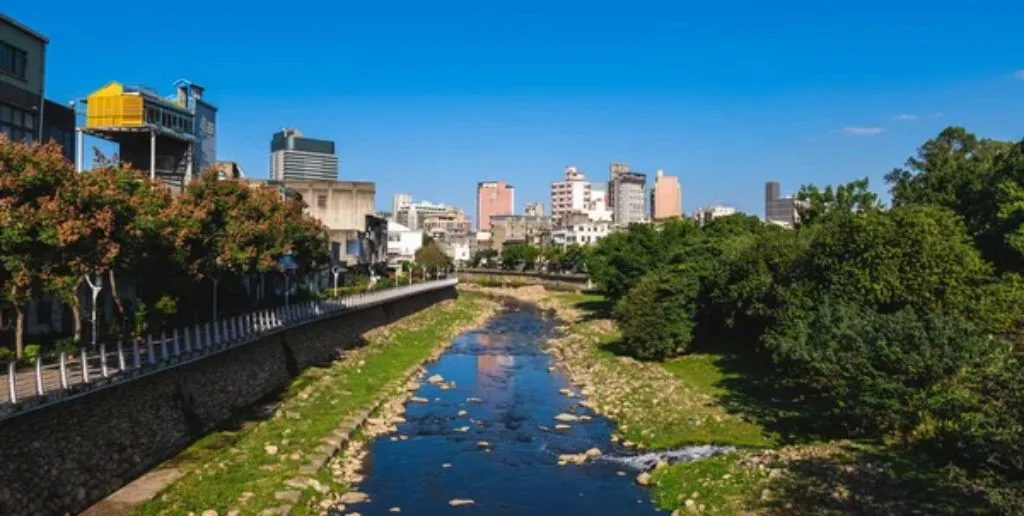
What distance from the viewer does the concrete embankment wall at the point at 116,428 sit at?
1914cm

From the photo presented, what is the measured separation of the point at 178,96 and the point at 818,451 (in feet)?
152

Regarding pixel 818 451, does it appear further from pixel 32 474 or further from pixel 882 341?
pixel 32 474

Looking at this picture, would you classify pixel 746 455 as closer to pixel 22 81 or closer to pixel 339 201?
pixel 22 81

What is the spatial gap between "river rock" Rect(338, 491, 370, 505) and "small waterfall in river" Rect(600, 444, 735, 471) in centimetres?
877

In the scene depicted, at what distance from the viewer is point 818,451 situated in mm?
26484

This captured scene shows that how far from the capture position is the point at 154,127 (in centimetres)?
4816

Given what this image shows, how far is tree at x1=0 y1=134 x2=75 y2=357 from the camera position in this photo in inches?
844

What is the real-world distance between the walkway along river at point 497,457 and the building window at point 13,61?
844 inches

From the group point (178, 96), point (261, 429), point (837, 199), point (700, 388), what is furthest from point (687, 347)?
point (178, 96)

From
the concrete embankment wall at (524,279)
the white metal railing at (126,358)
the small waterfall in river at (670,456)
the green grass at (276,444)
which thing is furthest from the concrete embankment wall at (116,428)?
the concrete embankment wall at (524,279)

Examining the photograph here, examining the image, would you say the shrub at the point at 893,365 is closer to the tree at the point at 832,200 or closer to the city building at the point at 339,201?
the tree at the point at 832,200

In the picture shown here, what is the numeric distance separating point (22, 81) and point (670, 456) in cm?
3036

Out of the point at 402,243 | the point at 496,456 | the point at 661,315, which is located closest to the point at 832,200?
the point at 661,315

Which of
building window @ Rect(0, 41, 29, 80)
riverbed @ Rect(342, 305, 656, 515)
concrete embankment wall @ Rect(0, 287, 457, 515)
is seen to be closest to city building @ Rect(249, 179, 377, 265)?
riverbed @ Rect(342, 305, 656, 515)
